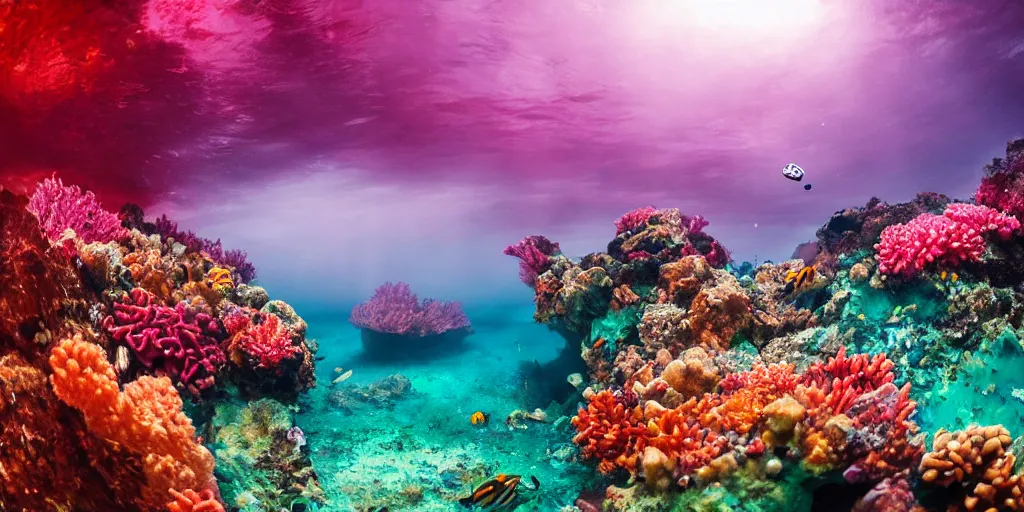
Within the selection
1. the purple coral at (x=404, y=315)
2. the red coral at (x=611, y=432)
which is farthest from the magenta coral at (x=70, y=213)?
the purple coral at (x=404, y=315)

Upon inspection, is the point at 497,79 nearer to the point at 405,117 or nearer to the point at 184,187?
the point at 405,117

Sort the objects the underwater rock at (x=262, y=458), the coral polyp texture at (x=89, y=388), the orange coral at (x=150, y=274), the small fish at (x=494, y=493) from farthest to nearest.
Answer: the orange coral at (x=150, y=274) → the underwater rock at (x=262, y=458) → the small fish at (x=494, y=493) → the coral polyp texture at (x=89, y=388)

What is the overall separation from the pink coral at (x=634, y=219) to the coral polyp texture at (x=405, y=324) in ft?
27.7

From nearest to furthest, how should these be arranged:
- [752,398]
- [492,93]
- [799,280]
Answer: [752,398] → [799,280] → [492,93]

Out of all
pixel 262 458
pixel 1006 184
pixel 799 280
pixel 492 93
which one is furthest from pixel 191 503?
pixel 492 93

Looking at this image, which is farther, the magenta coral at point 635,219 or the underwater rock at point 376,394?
the magenta coral at point 635,219

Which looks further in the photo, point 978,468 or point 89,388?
point 89,388

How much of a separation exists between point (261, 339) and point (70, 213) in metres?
3.81

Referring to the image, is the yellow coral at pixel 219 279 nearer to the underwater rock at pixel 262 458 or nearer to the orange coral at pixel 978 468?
the underwater rock at pixel 262 458

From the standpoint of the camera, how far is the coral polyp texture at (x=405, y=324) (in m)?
15.1

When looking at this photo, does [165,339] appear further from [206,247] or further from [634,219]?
[634,219]

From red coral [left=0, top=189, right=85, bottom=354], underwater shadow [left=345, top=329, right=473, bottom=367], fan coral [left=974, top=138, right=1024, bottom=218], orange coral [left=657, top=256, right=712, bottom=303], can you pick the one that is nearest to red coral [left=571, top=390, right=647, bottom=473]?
orange coral [left=657, top=256, right=712, bottom=303]

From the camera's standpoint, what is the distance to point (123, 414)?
129 inches

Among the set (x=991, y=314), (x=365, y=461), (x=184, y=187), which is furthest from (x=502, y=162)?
(x=991, y=314)
